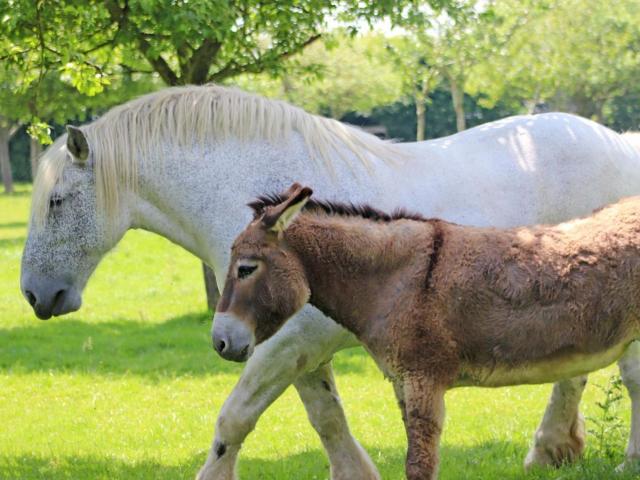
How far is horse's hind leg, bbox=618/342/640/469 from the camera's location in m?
5.94

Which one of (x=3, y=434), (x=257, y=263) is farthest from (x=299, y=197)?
(x=3, y=434)

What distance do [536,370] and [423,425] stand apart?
66 centimetres

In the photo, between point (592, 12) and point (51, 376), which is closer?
point (51, 376)

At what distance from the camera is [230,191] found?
5.71 metres

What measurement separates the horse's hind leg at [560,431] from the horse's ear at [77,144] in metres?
3.42

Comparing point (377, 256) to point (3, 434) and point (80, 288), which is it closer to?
point (80, 288)

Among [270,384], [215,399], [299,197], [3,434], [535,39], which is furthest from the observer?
[535,39]

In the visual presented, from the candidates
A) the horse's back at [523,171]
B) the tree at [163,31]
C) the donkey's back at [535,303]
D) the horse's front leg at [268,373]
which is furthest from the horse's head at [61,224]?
the tree at [163,31]

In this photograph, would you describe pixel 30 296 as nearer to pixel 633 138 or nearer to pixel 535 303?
pixel 535 303

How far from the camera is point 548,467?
6.41 metres

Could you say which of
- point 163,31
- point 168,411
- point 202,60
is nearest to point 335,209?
point 163,31

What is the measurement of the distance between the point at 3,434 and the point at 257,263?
5440mm

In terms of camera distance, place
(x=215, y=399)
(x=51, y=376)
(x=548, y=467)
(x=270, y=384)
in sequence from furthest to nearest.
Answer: (x=51, y=376)
(x=215, y=399)
(x=548, y=467)
(x=270, y=384)

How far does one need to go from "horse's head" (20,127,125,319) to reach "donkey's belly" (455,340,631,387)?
2421 millimetres
